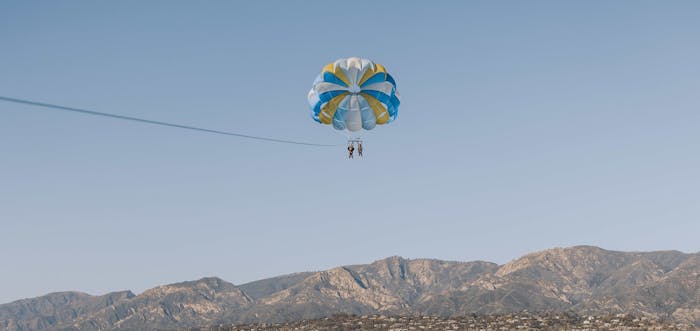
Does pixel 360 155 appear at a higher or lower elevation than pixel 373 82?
lower

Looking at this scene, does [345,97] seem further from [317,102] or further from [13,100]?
[13,100]

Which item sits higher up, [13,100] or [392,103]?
[392,103]

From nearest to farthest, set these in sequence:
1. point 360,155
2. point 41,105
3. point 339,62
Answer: point 41,105
point 360,155
point 339,62

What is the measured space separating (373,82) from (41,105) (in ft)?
270

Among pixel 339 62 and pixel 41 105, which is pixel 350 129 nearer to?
pixel 339 62

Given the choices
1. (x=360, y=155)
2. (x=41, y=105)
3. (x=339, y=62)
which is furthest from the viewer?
(x=339, y=62)

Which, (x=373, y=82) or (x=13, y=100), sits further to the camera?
(x=373, y=82)

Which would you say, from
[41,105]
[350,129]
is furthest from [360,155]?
[41,105]

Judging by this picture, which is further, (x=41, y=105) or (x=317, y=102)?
(x=317, y=102)

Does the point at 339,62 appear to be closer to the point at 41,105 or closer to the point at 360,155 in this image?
the point at 360,155

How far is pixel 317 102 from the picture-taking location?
113m

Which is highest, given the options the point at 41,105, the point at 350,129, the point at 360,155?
the point at 350,129

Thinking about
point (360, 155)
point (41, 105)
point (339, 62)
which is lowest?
point (41, 105)

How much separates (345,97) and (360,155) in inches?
520
